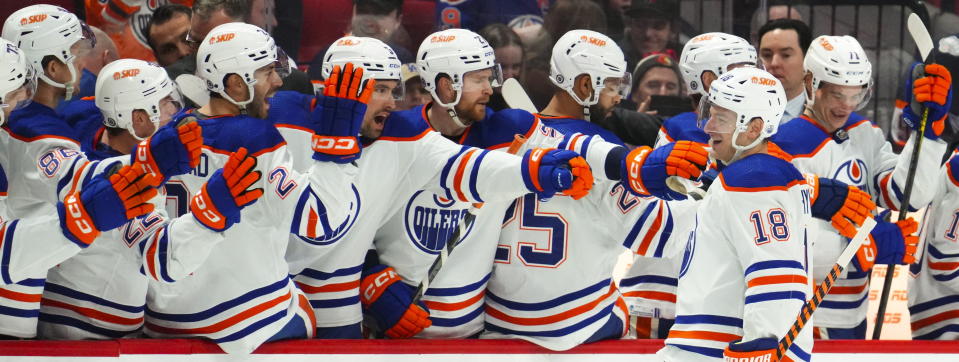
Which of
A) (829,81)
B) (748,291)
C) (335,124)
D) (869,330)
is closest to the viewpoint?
(748,291)

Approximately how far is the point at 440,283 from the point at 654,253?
0.65 m

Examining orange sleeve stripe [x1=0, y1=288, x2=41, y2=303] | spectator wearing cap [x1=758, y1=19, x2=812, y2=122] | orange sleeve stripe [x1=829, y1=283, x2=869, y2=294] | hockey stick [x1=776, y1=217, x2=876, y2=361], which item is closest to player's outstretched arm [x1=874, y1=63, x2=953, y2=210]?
orange sleeve stripe [x1=829, y1=283, x2=869, y2=294]

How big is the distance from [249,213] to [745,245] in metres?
1.31

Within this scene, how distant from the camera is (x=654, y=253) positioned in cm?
394

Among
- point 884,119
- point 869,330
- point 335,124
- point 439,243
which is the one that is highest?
point 335,124

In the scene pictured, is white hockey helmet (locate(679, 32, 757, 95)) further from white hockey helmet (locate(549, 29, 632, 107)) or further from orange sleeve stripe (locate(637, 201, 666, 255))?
orange sleeve stripe (locate(637, 201, 666, 255))

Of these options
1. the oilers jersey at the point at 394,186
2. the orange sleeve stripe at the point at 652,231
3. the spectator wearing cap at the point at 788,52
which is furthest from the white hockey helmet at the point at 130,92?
the spectator wearing cap at the point at 788,52

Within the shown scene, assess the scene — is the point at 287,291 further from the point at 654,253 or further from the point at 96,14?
the point at 96,14

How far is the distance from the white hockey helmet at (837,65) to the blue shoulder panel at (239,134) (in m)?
1.77

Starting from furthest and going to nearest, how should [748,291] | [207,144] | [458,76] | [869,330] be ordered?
[869,330] → [458,76] → [207,144] → [748,291]

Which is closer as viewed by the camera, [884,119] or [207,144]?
[207,144]

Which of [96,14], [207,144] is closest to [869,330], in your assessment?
[207,144]

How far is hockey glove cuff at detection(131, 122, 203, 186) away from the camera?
10.7ft

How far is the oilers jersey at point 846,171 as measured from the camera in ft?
13.6
